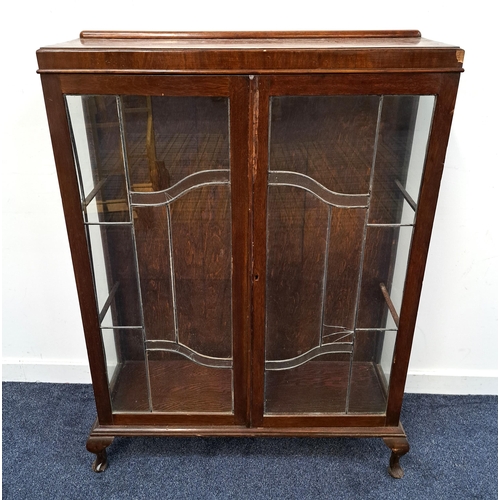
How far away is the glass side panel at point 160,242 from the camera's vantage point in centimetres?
92

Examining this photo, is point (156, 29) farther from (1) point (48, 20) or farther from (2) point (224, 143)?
(2) point (224, 143)

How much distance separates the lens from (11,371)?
1.49 m

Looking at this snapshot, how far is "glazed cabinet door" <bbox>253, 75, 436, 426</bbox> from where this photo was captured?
0.89 m

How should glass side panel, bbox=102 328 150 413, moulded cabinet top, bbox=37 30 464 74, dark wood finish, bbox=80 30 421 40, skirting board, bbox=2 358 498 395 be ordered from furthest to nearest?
skirting board, bbox=2 358 498 395 → glass side panel, bbox=102 328 150 413 → dark wood finish, bbox=80 30 421 40 → moulded cabinet top, bbox=37 30 464 74

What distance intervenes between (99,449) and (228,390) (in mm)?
339

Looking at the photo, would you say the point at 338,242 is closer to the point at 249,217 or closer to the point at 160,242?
the point at 249,217

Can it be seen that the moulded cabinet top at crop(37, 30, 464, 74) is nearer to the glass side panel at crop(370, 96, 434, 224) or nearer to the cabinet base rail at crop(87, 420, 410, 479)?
the glass side panel at crop(370, 96, 434, 224)

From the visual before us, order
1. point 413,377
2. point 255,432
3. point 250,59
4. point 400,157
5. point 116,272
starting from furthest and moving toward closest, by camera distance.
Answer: point 413,377 → point 255,432 → point 116,272 → point 400,157 → point 250,59

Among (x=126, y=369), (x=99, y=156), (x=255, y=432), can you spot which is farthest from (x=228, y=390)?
(x=99, y=156)

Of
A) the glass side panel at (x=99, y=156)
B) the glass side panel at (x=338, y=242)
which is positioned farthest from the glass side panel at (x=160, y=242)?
the glass side panel at (x=338, y=242)

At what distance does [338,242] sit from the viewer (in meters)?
1.02

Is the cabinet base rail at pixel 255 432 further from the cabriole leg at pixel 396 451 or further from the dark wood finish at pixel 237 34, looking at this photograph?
the dark wood finish at pixel 237 34

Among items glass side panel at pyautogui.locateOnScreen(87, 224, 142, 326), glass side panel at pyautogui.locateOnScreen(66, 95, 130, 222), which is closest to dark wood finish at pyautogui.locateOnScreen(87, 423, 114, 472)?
glass side panel at pyautogui.locateOnScreen(87, 224, 142, 326)

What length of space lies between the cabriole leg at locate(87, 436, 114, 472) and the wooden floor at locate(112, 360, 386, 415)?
0.09 meters
